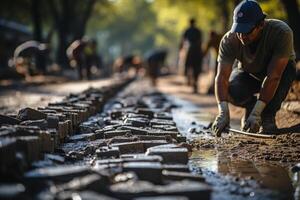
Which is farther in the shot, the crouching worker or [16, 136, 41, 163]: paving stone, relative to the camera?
the crouching worker

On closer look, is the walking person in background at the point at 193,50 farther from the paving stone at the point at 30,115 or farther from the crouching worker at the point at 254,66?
the paving stone at the point at 30,115

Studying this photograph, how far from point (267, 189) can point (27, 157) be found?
1.69 metres

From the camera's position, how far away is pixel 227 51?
5477mm

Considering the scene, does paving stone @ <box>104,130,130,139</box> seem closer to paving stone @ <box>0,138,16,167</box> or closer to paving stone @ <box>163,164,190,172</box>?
paving stone @ <box>163,164,190,172</box>

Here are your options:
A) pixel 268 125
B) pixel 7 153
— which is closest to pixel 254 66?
pixel 268 125

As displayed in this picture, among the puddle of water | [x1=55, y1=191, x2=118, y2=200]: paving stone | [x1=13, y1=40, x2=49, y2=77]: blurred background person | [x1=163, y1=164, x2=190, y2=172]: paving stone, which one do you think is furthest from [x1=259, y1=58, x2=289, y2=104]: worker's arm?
[x1=13, y1=40, x2=49, y2=77]: blurred background person

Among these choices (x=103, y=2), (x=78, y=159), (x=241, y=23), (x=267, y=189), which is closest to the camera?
(x=267, y=189)

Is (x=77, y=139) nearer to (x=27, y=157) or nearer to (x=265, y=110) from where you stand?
(x=27, y=157)

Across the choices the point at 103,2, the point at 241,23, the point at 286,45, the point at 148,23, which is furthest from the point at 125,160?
the point at 148,23

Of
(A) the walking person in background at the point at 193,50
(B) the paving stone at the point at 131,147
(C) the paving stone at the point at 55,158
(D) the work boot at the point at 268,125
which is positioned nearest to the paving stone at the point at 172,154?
(B) the paving stone at the point at 131,147

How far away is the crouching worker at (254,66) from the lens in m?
5.06

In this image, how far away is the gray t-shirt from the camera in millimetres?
5199

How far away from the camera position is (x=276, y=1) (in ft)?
41.2

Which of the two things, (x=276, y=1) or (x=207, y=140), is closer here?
(x=207, y=140)
